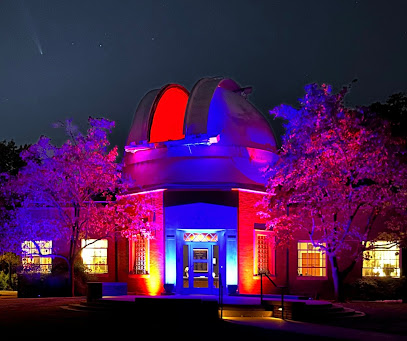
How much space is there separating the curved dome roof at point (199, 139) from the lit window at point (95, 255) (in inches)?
149

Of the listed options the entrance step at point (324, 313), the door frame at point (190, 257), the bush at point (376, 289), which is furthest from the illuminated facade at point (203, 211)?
the entrance step at point (324, 313)

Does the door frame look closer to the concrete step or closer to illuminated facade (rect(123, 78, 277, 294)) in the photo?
illuminated facade (rect(123, 78, 277, 294))

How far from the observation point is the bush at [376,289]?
30.0m

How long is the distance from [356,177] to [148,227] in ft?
29.7

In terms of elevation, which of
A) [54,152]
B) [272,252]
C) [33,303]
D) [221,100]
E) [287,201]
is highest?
[221,100]

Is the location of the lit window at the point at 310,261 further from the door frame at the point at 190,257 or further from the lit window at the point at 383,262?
the door frame at the point at 190,257

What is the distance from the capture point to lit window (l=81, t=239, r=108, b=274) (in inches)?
1288

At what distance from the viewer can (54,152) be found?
3069 cm

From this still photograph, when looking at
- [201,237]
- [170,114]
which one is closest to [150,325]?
[201,237]

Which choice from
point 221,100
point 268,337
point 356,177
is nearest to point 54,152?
point 221,100

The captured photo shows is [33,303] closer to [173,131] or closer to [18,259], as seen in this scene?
[18,259]

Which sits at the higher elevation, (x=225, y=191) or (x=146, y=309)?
(x=225, y=191)

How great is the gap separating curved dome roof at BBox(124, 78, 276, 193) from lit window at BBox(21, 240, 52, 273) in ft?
18.0

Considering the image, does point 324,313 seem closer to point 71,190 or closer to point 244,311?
point 244,311
